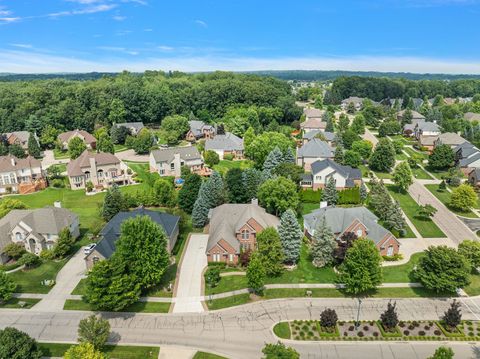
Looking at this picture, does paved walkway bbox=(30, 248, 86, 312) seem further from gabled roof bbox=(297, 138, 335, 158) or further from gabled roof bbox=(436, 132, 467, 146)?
gabled roof bbox=(436, 132, 467, 146)

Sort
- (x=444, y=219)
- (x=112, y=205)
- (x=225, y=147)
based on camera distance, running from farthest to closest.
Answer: (x=225, y=147) → (x=444, y=219) → (x=112, y=205)

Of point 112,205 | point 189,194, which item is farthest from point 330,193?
point 112,205

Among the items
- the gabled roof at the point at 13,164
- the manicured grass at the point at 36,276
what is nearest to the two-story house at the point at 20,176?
the gabled roof at the point at 13,164

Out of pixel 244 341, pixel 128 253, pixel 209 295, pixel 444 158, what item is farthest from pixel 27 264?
pixel 444 158

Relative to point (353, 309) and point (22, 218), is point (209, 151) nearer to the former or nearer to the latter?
point (22, 218)

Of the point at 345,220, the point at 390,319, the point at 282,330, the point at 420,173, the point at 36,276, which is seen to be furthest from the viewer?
the point at 420,173

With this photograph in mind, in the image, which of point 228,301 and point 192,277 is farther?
point 192,277

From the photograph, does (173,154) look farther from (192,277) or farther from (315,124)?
(315,124)
